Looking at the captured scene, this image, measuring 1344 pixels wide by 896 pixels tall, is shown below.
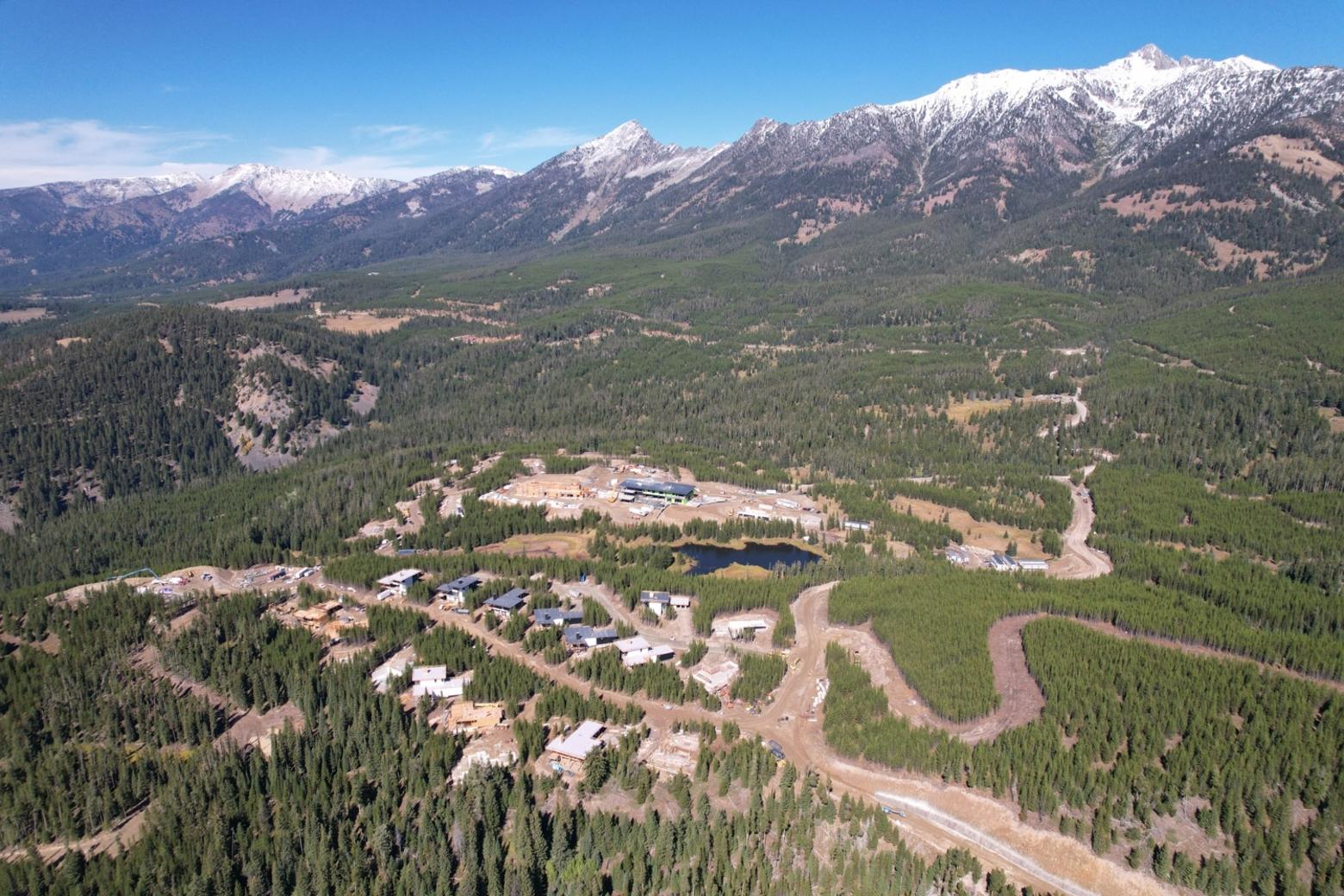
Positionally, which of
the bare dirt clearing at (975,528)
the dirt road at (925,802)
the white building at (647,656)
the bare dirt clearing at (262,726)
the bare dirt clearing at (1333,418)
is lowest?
the bare dirt clearing at (262,726)

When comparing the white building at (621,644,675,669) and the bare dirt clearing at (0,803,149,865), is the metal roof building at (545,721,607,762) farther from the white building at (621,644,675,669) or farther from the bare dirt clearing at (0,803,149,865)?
the bare dirt clearing at (0,803,149,865)

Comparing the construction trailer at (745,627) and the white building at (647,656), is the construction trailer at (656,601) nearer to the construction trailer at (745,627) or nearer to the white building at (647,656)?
the construction trailer at (745,627)

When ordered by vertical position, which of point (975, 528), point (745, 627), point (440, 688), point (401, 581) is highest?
point (975, 528)

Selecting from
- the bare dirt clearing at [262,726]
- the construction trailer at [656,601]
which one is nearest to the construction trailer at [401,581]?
the bare dirt clearing at [262,726]

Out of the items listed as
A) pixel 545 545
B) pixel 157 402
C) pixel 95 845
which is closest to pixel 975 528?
pixel 545 545

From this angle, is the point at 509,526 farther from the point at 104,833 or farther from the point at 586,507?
the point at 104,833

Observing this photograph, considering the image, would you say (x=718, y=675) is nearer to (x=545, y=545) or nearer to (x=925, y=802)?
(x=925, y=802)

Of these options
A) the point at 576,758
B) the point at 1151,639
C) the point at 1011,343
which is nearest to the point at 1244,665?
the point at 1151,639

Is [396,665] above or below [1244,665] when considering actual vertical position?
below
